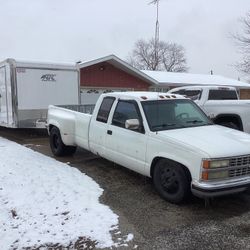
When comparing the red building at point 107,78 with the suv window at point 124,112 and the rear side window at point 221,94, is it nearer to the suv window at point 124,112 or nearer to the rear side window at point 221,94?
the rear side window at point 221,94

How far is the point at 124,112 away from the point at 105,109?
2.23 feet

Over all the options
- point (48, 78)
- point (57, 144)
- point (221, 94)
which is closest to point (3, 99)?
point (48, 78)

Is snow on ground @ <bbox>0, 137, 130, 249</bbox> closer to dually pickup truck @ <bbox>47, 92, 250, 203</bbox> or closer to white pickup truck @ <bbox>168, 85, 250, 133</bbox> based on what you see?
dually pickup truck @ <bbox>47, 92, 250, 203</bbox>

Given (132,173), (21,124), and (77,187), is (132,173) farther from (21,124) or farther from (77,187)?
(21,124)

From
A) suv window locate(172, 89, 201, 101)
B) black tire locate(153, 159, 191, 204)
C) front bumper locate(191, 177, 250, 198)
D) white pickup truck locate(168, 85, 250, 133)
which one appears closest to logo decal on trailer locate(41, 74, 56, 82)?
suv window locate(172, 89, 201, 101)

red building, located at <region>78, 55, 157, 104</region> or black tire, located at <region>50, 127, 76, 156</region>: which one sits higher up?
red building, located at <region>78, 55, 157, 104</region>

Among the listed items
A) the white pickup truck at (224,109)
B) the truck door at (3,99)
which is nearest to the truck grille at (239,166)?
the white pickup truck at (224,109)

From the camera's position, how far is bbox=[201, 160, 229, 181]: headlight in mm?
5527

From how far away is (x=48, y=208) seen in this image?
5848mm

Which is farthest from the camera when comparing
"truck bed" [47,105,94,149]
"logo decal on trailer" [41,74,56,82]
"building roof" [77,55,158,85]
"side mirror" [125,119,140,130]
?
"building roof" [77,55,158,85]

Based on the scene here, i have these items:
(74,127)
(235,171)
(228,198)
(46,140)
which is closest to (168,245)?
(235,171)

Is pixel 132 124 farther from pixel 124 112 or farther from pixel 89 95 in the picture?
pixel 89 95

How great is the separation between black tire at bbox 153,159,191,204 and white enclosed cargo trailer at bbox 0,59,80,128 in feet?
23.8

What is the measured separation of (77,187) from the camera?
271 inches
